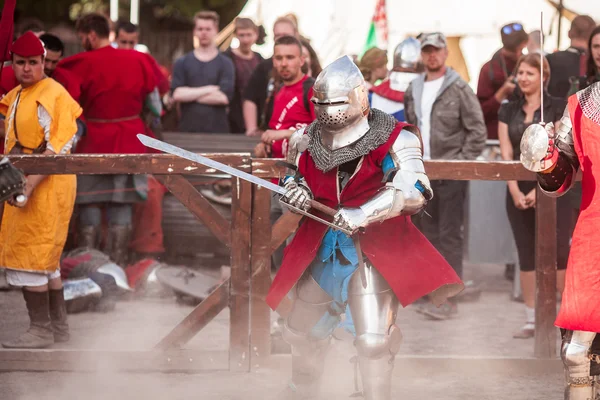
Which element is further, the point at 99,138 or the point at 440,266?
the point at 99,138

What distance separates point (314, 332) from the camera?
4.80 metres

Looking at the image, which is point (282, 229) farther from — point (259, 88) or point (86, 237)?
point (259, 88)

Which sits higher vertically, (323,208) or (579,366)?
(323,208)

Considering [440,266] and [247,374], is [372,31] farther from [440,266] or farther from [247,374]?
[440,266]

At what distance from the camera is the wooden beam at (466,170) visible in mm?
6023

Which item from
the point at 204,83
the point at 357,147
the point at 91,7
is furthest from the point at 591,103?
the point at 91,7

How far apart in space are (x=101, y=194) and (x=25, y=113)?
1815mm

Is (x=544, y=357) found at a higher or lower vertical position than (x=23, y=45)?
lower

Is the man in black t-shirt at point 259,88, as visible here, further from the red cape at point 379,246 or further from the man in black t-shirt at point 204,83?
the red cape at point 379,246

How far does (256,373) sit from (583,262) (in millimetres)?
2324

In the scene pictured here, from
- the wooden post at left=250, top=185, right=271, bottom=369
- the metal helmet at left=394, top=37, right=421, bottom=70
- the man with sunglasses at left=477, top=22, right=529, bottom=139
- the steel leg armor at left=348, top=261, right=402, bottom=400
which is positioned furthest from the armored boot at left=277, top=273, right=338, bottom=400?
the man with sunglasses at left=477, top=22, right=529, bottom=139

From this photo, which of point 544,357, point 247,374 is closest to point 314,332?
point 247,374

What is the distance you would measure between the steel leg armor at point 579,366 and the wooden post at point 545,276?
6.16 ft

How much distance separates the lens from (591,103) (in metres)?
4.35
